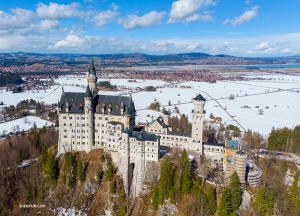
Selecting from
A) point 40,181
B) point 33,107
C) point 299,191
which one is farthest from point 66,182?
point 33,107

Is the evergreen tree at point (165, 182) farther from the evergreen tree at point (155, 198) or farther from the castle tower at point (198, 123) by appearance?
the castle tower at point (198, 123)

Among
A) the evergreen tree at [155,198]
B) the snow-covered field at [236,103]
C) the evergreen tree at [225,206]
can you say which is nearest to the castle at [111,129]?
the evergreen tree at [155,198]

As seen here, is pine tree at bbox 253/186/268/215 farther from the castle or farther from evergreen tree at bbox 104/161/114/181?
evergreen tree at bbox 104/161/114/181

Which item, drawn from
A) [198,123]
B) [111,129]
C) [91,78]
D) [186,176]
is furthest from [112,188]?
[91,78]

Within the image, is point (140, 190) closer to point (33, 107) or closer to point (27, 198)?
point (27, 198)

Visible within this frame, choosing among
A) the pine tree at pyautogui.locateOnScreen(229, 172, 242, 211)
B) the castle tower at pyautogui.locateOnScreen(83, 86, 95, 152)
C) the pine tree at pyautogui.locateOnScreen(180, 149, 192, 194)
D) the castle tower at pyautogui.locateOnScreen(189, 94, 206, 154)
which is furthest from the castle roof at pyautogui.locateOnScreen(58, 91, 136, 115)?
the pine tree at pyautogui.locateOnScreen(229, 172, 242, 211)

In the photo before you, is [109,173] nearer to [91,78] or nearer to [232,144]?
[91,78]

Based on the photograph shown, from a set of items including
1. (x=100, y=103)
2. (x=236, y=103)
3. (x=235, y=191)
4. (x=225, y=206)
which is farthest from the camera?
(x=236, y=103)
